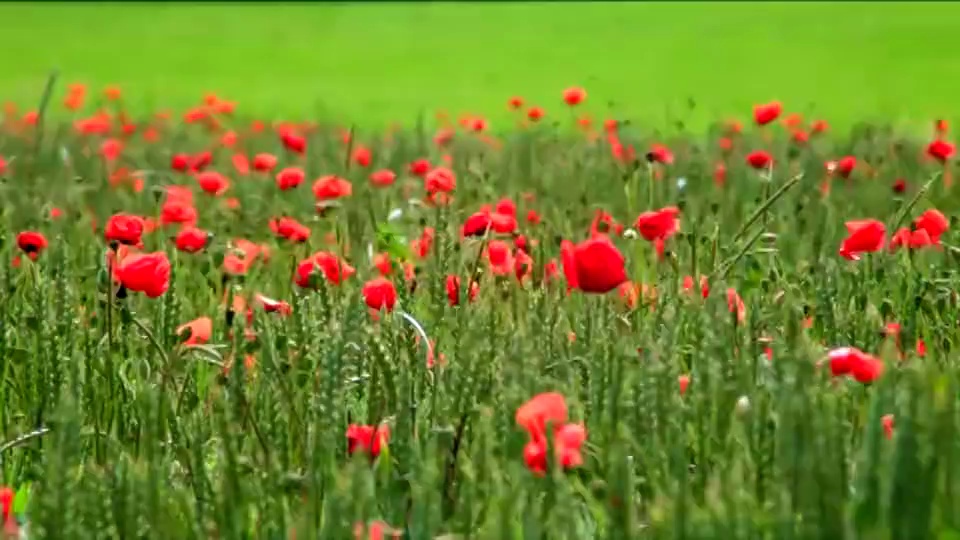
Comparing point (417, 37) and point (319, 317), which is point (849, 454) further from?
point (417, 37)

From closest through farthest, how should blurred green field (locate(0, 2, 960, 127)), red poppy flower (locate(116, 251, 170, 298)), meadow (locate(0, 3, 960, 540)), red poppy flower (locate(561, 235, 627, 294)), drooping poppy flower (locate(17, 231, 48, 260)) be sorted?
1. meadow (locate(0, 3, 960, 540))
2. red poppy flower (locate(561, 235, 627, 294))
3. red poppy flower (locate(116, 251, 170, 298))
4. drooping poppy flower (locate(17, 231, 48, 260))
5. blurred green field (locate(0, 2, 960, 127))

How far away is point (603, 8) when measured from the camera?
1897 centimetres

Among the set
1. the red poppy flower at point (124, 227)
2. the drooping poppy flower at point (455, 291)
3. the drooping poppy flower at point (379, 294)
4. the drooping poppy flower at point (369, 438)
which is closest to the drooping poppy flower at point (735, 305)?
the drooping poppy flower at point (455, 291)

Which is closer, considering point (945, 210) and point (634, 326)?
point (634, 326)

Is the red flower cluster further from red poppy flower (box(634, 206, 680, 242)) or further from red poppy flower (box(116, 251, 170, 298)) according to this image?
red poppy flower (box(634, 206, 680, 242))

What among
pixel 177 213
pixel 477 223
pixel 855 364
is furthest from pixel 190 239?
pixel 855 364

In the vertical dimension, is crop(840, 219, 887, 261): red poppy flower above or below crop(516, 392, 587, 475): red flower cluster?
above

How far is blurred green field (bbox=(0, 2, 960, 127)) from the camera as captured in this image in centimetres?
1049

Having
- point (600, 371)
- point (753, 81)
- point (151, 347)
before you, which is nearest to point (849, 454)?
point (600, 371)

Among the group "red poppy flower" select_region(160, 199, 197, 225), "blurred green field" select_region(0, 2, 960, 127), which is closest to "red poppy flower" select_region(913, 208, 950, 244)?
"red poppy flower" select_region(160, 199, 197, 225)

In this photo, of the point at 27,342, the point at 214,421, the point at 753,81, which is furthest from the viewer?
the point at 753,81

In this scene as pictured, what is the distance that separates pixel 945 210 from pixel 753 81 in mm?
6861

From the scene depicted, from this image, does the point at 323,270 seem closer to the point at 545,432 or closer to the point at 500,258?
the point at 500,258

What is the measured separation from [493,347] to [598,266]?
→ 0.96 feet
